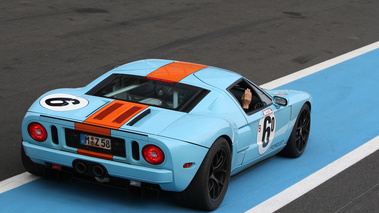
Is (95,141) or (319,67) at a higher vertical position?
(95,141)

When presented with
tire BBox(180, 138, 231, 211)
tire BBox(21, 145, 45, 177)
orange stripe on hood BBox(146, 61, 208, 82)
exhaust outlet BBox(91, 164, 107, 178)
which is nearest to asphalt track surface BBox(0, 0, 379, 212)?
tire BBox(21, 145, 45, 177)

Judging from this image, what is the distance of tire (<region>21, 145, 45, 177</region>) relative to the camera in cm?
629

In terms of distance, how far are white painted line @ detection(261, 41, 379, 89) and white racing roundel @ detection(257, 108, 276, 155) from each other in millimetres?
4220

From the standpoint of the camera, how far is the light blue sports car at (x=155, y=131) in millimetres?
5484

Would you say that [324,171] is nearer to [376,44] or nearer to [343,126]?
[343,126]

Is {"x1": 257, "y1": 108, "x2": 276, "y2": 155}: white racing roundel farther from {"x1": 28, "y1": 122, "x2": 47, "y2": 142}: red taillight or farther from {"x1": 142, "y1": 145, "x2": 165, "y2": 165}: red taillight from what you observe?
{"x1": 28, "y1": 122, "x2": 47, "y2": 142}: red taillight

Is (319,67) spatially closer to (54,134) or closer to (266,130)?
(266,130)

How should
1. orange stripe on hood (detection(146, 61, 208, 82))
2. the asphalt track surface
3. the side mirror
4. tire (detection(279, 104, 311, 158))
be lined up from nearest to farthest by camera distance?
orange stripe on hood (detection(146, 61, 208, 82)) < the side mirror < the asphalt track surface < tire (detection(279, 104, 311, 158))

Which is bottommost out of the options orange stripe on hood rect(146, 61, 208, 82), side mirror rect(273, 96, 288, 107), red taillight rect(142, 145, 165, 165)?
→ side mirror rect(273, 96, 288, 107)

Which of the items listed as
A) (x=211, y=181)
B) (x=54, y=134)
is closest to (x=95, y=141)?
(x=54, y=134)

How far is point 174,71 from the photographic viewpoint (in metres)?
6.86

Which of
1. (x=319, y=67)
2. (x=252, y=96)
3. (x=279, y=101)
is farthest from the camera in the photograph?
(x=319, y=67)

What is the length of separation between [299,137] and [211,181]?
244cm

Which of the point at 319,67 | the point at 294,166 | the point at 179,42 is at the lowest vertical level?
the point at 319,67
